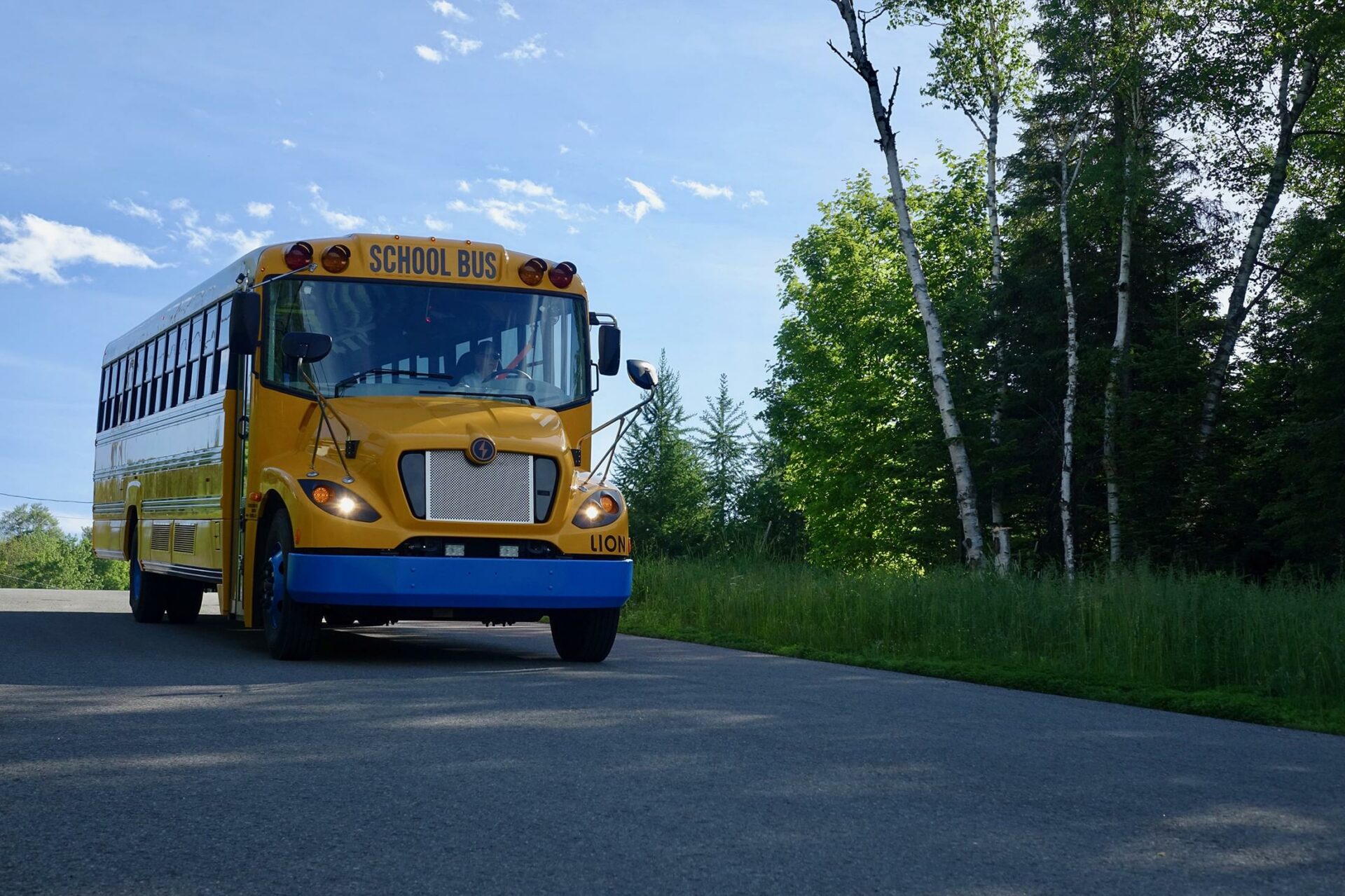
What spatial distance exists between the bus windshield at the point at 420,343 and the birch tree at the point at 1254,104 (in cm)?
2027

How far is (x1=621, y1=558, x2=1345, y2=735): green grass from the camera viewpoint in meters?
10.2

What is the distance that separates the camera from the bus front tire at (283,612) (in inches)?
422

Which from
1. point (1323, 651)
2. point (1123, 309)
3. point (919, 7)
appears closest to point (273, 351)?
point (1323, 651)

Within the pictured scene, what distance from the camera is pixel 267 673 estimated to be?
1001 cm

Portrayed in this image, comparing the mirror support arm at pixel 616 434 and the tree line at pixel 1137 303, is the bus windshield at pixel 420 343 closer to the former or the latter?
the mirror support arm at pixel 616 434

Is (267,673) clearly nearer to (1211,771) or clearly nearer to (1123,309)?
(1211,771)

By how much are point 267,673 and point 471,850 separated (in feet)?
19.6

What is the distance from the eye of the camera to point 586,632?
454 inches

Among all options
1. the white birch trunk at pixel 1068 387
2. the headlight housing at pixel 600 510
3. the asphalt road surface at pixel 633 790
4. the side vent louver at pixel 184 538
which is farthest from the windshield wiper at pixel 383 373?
the white birch trunk at pixel 1068 387

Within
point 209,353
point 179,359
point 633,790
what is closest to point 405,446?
point 209,353

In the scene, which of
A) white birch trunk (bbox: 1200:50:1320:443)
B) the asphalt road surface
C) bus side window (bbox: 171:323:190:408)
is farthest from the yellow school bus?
white birch trunk (bbox: 1200:50:1320:443)

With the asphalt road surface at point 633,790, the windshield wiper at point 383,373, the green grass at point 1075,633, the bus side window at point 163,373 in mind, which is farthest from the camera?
the bus side window at point 163,373

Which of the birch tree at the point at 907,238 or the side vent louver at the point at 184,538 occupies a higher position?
the birch tree at the point at 907,238

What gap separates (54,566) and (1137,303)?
113981 mm
